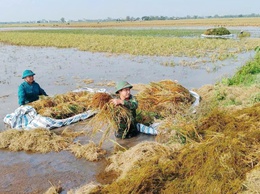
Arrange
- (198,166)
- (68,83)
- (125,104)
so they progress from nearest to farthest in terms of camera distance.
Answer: (198,166), (125,104), (68,83)

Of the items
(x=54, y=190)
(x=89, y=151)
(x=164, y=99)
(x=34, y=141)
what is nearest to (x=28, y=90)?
(x=34, y=141)

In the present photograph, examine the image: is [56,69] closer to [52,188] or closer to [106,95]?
[106,95]

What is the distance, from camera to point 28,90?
689 centimetres

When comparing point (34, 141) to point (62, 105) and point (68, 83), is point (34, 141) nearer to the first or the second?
point (62, 105)

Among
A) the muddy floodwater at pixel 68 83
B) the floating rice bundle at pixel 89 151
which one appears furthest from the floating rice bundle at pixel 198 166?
the muddy floodwater at pixel 68 83

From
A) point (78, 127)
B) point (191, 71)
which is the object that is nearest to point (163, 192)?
point (78, 127)

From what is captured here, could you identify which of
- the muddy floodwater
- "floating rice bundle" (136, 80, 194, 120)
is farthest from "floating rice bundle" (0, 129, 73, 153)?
"floating rice bundle" (136, 80, 194, 120)

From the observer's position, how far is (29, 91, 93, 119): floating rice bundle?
6.55m

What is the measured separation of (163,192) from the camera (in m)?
3.36

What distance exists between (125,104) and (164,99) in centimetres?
160

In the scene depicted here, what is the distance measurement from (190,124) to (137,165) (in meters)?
1.38

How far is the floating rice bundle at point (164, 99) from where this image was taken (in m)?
6.44

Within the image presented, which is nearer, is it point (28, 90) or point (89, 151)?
point (89, 151)

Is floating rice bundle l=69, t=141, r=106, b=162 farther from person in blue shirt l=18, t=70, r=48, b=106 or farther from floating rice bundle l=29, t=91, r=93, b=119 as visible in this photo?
person in blue shirt l=18, t=70, r=48, b=106
